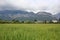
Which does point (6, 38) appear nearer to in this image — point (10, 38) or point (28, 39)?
point (10, 38)

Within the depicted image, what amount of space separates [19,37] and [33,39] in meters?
0.50

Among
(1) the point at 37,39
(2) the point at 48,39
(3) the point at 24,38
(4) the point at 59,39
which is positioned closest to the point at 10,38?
(3) the point at 24,38

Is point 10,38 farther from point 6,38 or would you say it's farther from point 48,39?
point 48,39

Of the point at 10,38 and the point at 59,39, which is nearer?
the point at 10,38

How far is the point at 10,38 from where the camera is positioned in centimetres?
539

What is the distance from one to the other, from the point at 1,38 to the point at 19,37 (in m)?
0.63

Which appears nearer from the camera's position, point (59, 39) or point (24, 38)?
point (24, 38)

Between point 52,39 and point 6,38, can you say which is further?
point 52,39

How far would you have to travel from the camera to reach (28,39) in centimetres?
537

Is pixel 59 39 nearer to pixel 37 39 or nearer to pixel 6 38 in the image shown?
pixel 37 39

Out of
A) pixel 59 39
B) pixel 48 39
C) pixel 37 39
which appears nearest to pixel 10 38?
pixel 37 39

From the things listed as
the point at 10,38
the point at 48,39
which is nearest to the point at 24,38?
the point at 10,38

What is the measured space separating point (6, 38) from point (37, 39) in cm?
109

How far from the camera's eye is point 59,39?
5.93 metres
